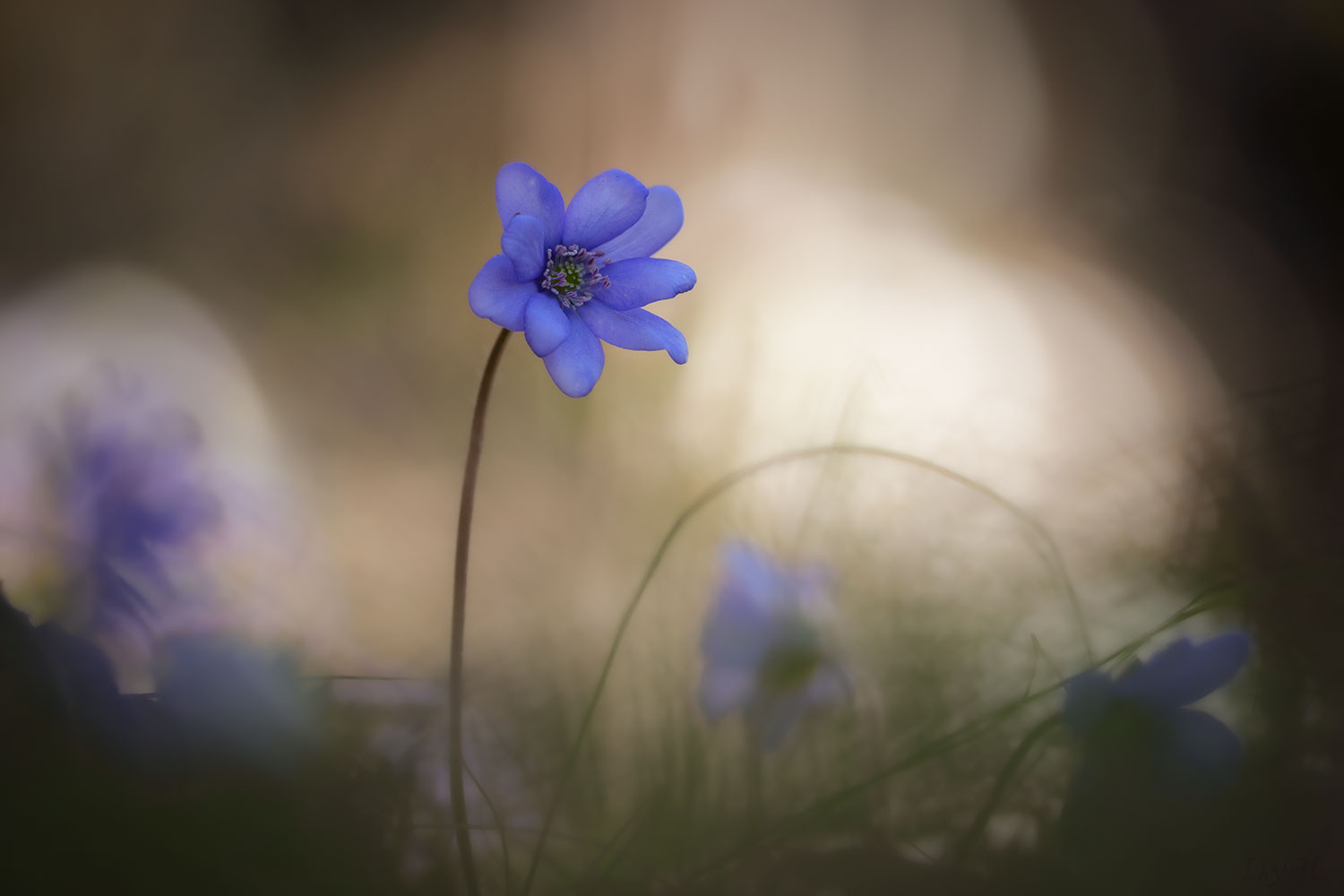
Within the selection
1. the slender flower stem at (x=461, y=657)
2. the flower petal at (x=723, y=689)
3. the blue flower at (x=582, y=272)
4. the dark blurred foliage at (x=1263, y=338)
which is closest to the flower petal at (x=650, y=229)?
the blue flower at (x=582, y=272)

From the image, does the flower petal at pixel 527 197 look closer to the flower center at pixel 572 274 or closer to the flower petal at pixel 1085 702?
the flower center at pixel 572 274

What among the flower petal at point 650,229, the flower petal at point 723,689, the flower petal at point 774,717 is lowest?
the flower petal at point 774,717

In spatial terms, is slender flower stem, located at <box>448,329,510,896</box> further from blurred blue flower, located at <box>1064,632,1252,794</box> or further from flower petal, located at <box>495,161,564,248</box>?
blurred blue flower, located at <box>1064,632,1252,794</box>

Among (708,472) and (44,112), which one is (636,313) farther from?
(44,112)

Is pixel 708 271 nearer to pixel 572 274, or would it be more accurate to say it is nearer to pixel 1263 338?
pixel 572 274

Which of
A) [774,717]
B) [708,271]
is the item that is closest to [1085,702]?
[774,717]

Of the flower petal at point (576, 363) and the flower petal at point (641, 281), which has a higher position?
the flower petal at point (641, 281)
